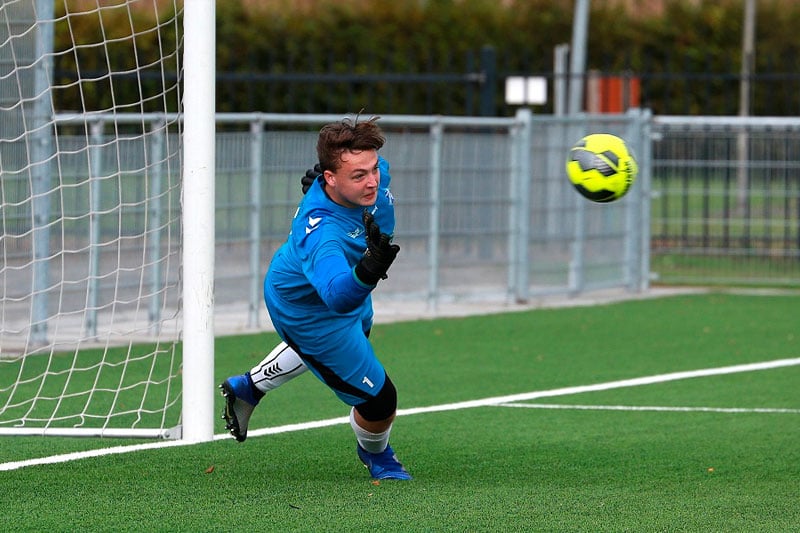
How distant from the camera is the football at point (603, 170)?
7.33 m

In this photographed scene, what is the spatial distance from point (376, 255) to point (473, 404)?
352cm

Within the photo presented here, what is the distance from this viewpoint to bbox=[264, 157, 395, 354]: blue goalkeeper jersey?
20.1 feet

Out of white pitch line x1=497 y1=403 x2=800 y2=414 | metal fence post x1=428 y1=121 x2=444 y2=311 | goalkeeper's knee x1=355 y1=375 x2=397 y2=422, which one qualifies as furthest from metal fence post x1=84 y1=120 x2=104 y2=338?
goalkeeper's knee x1=355 y1=375 x2=397 y2=422

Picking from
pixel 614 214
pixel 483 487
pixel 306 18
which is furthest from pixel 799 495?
pixel 306 18

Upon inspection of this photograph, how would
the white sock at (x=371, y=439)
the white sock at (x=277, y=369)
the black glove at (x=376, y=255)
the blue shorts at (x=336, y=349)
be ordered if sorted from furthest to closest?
the white sock at (x=277, y=369), the white sock at (x=371, y=439), the blue shorts at (x=336, y=349), the black glove at (x=376, y=255)

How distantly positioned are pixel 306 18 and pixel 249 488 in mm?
28158

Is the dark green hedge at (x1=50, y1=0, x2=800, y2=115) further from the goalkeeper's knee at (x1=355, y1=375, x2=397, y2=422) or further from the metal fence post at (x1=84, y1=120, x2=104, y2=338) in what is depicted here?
the goalkeeper's knee at (x1=355, y1=375, x2=397, y2=422)

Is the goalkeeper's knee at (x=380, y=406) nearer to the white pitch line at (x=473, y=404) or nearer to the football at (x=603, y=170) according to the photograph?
the white pitch line at (x=473, y=404)

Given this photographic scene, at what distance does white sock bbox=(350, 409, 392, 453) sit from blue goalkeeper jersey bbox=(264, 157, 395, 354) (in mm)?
482

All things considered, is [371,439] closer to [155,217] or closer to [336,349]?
[336,349]

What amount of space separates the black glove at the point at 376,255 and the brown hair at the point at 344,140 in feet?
1.83

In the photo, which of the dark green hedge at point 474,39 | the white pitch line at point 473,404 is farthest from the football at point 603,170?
the dark green hedge at point 474,39

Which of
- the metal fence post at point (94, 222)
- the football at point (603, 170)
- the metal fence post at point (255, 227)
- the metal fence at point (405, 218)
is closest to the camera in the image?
the football at point (603, 170)

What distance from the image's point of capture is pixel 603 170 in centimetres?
732
